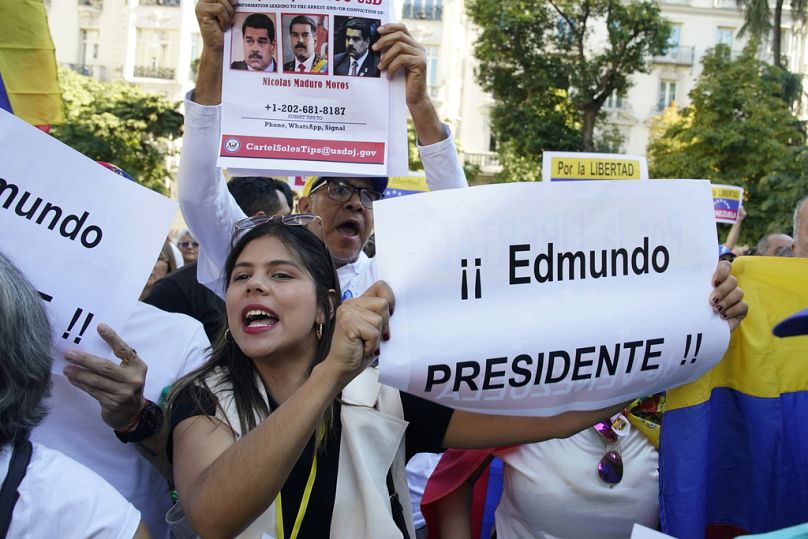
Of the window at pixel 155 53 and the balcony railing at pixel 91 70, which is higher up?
the window at pixel 155 53

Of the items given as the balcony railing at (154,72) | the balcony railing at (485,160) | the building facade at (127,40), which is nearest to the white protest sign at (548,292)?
the balcony railing at (485,160)

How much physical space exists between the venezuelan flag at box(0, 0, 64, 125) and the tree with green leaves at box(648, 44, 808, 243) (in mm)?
20821

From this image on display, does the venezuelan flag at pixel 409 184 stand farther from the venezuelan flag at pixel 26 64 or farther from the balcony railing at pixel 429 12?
the balcony railing at pixel 429 12

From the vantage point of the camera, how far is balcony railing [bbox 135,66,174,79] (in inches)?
1656

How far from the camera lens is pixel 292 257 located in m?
2.47

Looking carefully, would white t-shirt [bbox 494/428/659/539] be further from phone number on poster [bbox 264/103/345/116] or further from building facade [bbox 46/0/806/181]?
building facade [bbox 46/0/806/181]

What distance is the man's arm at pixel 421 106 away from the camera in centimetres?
272

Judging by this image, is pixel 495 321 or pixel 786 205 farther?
pixel 786 205

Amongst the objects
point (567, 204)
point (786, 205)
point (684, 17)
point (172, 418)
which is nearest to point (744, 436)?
A: point (567, 204)

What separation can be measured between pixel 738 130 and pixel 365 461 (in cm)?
2405

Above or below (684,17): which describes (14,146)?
below

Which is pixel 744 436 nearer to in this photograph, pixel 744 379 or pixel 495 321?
pixel 744 379

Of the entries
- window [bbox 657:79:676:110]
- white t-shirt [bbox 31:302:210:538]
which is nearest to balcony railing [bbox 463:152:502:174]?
window [bbox 657:79:676:110]

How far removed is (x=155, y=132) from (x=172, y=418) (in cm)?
2669
